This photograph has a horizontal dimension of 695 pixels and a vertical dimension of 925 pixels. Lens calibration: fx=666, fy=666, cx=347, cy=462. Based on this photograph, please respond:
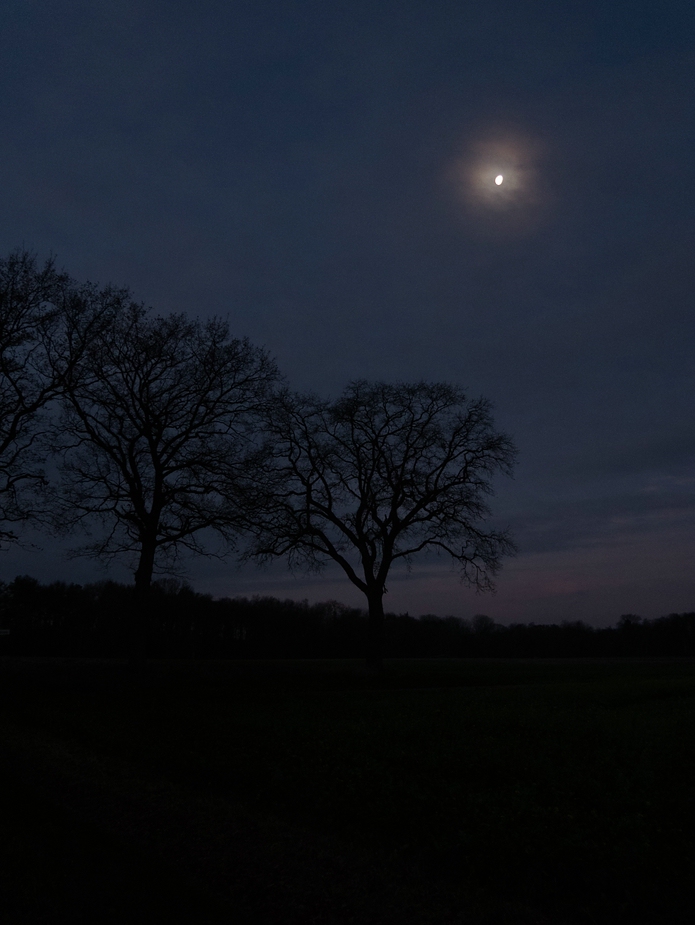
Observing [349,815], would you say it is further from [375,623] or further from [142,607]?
[375,623]

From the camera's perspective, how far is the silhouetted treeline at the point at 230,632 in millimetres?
58750

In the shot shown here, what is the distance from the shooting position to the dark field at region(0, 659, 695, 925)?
6.23m

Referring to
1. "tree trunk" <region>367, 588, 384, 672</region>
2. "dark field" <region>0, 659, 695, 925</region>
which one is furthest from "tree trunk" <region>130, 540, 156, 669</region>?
"tree trunk" <region>367, 588, 384, 672</region>

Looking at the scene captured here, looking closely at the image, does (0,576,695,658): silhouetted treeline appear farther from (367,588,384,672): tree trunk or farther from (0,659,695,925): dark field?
(0,659,695,925): dark field

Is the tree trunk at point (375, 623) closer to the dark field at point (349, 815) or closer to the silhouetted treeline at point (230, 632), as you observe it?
the dark field at point (349, 815)

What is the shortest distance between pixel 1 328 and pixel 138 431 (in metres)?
6.32

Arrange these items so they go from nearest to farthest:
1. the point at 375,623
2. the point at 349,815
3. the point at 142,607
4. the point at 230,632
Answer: the point at 349,815
the point at 142,607
the point at 375,623
the point at 230,632

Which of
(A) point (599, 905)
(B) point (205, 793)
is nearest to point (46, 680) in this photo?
(B) point (205, 793)

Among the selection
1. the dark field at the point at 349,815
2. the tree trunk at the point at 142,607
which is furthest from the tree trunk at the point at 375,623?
the dark field at the point at 349,815

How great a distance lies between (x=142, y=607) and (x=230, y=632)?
40.3 meters

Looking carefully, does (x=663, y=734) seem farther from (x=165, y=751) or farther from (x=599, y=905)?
(x=165, y=751)

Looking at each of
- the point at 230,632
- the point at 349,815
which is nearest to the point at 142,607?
the point at 349,815

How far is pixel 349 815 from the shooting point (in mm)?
8867

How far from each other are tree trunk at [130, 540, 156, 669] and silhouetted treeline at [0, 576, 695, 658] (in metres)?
25.8
